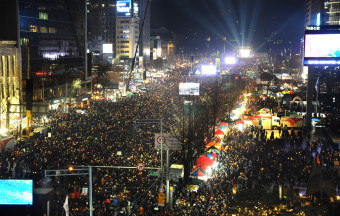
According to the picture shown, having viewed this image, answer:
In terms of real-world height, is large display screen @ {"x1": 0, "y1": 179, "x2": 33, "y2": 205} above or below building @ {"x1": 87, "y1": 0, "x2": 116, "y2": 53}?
below

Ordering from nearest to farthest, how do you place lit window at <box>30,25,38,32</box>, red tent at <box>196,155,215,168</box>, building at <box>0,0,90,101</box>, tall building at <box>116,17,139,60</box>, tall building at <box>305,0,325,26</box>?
red tent at <box>196,155,215,168</box> → building at <box>0,0,90,101</box> → lit window at <box>30,25,38,32</box> → tall building at <box>305,0,325,26</box> → tall building at <box>116,17,139,60</box>

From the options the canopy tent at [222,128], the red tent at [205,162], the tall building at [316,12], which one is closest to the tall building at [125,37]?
the tall building at [316,12]

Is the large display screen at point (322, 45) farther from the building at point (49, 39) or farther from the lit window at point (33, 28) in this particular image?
the lit window at point (33, 28)

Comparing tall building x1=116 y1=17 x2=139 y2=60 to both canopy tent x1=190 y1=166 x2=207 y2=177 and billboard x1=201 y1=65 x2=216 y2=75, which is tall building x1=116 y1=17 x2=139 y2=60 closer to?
billboard x1=201 y1=65 x2=216 y2=75

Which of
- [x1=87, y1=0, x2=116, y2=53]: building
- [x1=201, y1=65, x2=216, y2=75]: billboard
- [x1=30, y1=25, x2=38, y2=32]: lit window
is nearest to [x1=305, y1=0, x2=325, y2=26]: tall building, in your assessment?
[x1=201, y1=65, x2=216, y2=75]: billboard

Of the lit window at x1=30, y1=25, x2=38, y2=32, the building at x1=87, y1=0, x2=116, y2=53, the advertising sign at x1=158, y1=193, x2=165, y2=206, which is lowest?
the advertising sign at x1=158, y1=193, x2=165, y2=206

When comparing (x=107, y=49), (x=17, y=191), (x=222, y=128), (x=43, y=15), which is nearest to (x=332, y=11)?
(x=222, y=128)
